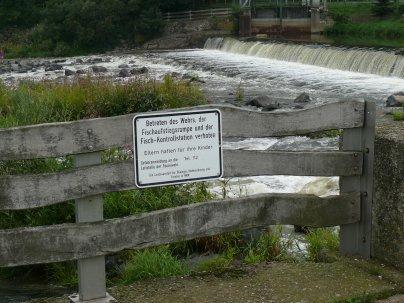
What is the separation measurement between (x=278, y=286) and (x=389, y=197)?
0.94 m

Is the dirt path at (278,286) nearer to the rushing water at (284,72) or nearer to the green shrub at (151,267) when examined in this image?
the green shrub at (151,267)

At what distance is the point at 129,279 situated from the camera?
18.5 ft

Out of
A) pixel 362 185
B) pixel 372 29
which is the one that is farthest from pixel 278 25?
pixel 362 185

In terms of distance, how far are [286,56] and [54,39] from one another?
1117 inches

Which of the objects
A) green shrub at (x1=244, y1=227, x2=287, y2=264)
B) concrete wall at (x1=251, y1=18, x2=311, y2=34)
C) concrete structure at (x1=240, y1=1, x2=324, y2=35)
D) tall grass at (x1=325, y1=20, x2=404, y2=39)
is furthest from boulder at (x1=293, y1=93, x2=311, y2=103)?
concrete wall at (x1=251, y1=18, x2=311, y2=34)

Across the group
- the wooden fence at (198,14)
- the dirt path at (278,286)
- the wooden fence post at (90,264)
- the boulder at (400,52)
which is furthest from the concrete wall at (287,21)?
the wooden fence post at (90,264)

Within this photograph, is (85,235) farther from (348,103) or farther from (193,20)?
(193,20)

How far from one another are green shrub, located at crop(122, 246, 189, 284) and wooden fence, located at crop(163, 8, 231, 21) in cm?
5467

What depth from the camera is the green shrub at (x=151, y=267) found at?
18.0ft

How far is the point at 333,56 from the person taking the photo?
34906mm

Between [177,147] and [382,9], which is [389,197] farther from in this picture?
[382,9]

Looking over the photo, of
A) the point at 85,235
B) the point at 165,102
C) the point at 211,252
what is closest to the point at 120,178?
the point at 85,235

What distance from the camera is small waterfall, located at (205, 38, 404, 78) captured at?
30531 millimetres

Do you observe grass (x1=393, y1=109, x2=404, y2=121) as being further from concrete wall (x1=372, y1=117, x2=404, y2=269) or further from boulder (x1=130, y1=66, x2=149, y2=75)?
Result: boulder (x1=130, y1=66, x2=149, y2=75)
